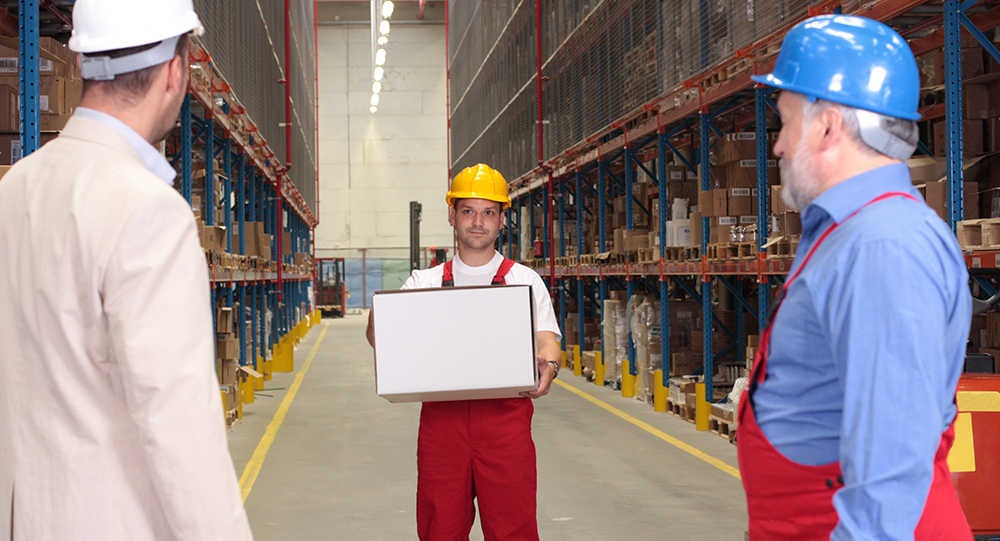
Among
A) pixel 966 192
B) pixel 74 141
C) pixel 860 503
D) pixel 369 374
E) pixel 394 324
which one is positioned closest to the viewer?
pixel 860 503

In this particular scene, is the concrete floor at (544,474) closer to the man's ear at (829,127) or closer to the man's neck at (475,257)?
the man's neck at (475,257)

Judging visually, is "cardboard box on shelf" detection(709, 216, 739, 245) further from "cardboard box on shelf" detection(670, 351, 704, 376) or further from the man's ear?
the man's ear

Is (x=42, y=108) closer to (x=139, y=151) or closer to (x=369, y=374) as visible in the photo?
(x=139, y=151)

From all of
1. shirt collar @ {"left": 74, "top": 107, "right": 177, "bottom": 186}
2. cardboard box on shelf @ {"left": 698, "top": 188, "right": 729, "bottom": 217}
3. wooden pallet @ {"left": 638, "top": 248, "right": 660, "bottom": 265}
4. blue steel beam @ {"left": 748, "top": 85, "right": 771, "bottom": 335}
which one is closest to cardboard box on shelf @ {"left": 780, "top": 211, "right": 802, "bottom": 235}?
blue steel beam @ {"left": 748, "top": 85, "right": 771, "bottom": 335}

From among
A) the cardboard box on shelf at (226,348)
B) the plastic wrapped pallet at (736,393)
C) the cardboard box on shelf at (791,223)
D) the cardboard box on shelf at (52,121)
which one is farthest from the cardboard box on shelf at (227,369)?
the cardboard box on shelf at (791,223)

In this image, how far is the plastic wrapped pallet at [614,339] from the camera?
12.2m

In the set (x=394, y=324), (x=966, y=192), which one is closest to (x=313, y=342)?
(x=966, y=192)

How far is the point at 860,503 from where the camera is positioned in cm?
143

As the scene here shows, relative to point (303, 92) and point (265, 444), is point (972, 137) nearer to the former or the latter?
point (265, 444)

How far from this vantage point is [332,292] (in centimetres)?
3397

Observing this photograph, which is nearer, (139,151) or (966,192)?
(139,151)

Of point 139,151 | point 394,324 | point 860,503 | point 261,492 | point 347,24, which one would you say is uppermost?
point 347,24

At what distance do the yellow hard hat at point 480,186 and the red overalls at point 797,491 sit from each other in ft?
7.20

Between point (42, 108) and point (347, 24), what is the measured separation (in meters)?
31.7
